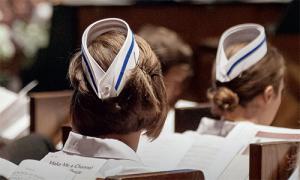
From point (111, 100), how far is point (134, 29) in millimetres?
2056

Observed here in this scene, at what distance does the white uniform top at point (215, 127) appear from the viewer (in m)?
2.10

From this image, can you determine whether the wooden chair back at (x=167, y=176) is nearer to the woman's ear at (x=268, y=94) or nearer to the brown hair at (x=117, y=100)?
the brown hair at (x=117, y=100)

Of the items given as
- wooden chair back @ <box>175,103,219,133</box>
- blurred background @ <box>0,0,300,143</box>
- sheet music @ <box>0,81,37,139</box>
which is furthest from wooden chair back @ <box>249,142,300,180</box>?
sheet music @ <box>0,81,37,139</box>

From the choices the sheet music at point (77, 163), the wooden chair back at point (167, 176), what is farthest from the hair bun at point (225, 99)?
the wooden chair back at point (167, 176)

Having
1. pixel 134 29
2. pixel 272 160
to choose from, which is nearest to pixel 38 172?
pixel 272 160

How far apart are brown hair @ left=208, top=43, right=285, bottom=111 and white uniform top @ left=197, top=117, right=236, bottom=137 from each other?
0.08m

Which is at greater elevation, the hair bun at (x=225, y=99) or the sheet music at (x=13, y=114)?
the hair bun at (x=225, y=99)

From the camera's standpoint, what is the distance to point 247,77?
2143 millimetres

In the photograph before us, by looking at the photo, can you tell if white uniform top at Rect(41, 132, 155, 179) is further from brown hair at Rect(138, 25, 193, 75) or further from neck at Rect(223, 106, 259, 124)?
brown hair at Rect(138, 25, 193, 75)

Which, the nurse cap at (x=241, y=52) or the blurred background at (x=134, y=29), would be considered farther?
the blurred background at (x=134, y=29)

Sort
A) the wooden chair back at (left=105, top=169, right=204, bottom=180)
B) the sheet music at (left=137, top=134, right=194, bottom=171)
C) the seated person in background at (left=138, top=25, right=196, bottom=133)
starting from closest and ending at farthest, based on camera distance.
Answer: the wooden chair back at (left=105, top=169, right=204, bottom=180) < the sheet music at (left=137, top=134, right=194, bottom=171) < the seated person in background at (left=138, top=25, right=196, bottom=133)

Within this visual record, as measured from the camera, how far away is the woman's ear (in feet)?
7.25

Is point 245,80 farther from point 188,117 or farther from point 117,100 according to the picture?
point 117,100

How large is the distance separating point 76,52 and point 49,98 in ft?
1.96
